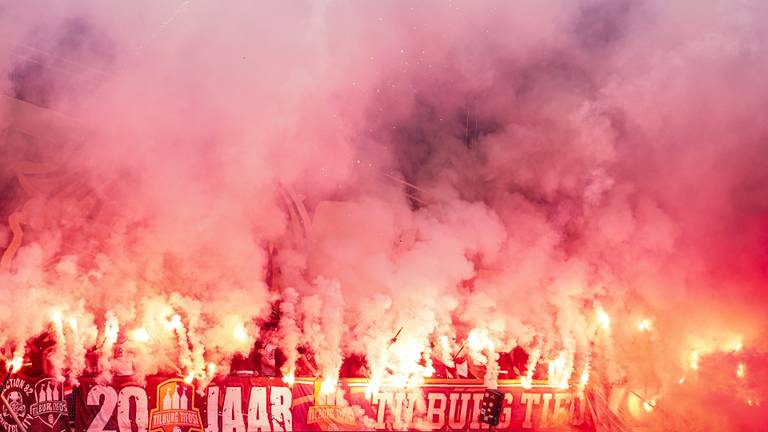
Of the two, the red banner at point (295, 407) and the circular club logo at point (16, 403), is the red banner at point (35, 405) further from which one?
the red banner at point (295, 407)

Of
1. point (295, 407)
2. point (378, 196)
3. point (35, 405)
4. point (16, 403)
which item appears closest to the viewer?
point (16, 403)

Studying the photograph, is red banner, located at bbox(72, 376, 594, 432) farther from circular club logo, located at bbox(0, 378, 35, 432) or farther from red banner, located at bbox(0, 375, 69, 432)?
circular club logo, located at bbox(0, 378, 35, 432)

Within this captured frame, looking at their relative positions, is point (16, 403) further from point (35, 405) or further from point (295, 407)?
point (295, 407)

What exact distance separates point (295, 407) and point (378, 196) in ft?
13.1

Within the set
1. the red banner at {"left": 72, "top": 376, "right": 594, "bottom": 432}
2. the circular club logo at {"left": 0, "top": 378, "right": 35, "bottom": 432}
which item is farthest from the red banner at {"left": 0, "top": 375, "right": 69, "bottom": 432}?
the red banner at {"left": 72, "top": 376, "right": 594, "bottom": 432}

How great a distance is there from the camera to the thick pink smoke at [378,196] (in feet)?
30.2

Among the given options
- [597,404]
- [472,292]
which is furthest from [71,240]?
[597,404]

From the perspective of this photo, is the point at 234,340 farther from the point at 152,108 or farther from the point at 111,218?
the point at 152,108

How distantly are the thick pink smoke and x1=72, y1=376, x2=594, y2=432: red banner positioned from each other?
38 centimetres

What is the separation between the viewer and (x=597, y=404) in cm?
1209

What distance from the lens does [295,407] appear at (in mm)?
9273

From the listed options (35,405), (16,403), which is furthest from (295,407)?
(16,403)

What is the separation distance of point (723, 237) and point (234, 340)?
379 inches

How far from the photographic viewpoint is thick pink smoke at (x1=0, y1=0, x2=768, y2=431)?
920 cm
